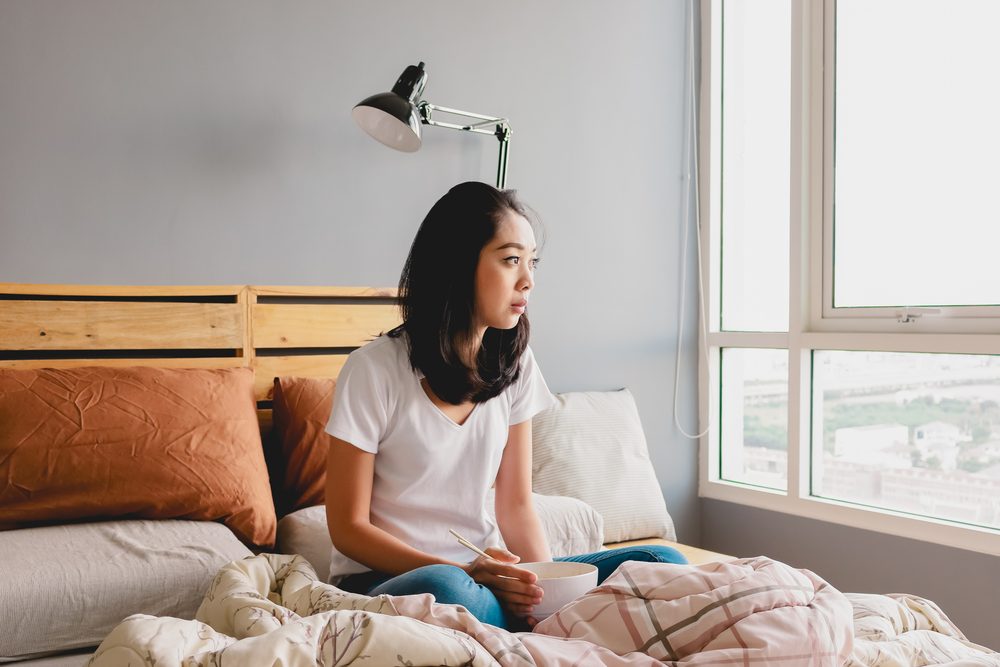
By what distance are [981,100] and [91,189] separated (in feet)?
8.25

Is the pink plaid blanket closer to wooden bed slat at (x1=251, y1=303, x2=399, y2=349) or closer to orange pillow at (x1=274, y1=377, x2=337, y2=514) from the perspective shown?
orange pillow at (x1=274, y1=377, x2=337, y2=514)

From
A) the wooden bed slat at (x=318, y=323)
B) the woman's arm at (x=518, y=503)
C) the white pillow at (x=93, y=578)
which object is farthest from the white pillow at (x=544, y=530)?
the wooden bed slat at (x=318, y=323)

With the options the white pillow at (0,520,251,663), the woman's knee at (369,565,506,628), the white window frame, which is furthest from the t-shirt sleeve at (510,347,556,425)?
the white window frame

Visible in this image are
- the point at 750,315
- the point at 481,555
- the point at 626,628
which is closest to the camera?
the point at 626,628

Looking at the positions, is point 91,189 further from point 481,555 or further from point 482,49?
point 481,555

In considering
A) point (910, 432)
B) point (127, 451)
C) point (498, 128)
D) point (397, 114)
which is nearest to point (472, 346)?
point (127, 451)

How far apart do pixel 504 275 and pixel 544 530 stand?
682 millimetres

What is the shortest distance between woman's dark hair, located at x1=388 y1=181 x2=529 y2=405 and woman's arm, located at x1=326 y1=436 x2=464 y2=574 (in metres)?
0.21

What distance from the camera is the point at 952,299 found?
273cm

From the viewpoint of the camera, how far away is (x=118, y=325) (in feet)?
7.61

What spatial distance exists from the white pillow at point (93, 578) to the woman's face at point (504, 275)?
70cm

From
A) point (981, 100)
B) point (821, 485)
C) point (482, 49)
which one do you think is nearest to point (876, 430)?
point (821, 485)

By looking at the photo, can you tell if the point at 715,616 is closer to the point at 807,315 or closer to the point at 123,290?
the point at 123,290

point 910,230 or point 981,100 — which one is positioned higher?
point 981,100
